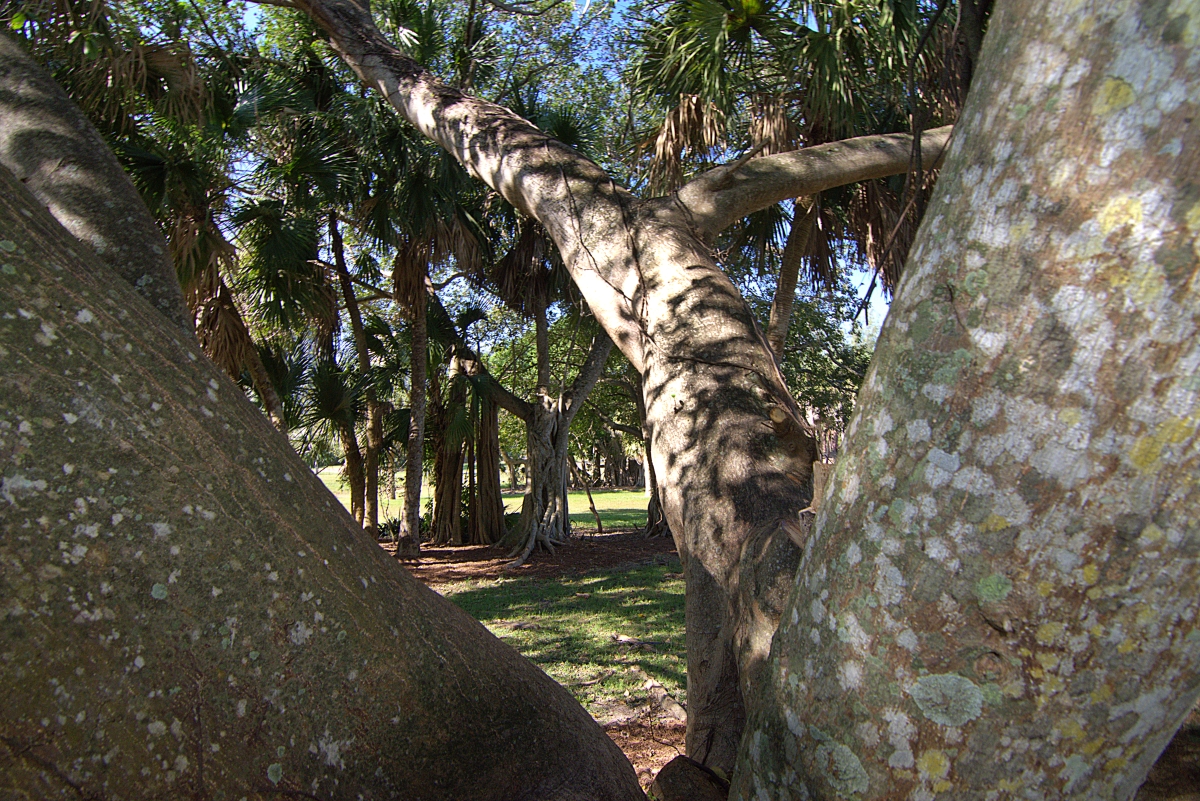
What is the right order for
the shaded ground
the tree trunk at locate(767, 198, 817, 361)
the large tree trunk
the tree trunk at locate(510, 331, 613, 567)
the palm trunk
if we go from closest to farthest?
the tree trunk at locate(767, 198, 817, 361), the palm trunk, the shaded ground, the tree trunk at locate(510, 331, 613, 567), the large tree trunk

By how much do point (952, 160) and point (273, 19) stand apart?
40.7 ft

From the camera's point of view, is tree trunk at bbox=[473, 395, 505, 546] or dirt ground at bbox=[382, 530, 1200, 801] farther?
tree trunk at bbox=[473, 395, 505, 546]

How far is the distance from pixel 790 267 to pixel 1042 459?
25.7 feet

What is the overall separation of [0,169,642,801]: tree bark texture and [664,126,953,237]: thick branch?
1.77 m

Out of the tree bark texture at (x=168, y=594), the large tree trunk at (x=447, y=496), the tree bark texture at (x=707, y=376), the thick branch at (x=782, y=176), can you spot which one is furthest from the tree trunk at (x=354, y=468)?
the tree bark texture at (x=168, y=594)

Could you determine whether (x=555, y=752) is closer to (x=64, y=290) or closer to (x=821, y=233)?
(x=64, y=290)

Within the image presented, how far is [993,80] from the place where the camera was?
121 centimetres

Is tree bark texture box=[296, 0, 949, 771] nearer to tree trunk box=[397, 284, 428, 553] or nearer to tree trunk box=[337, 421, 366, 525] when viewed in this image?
tree trunk box=[397, 284, 428, 553]

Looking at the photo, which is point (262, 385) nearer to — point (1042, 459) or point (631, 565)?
point (631, 565)

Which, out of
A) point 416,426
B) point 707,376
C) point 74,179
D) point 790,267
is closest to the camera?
point 74,179

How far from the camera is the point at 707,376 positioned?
2.34 meters

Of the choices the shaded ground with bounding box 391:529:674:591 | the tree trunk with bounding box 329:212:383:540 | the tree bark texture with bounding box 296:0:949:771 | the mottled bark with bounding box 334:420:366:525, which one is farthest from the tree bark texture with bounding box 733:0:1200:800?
the mottled bark with bounding box 334:420:366:525

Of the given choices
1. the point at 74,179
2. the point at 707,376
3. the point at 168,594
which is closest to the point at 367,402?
the point at 74,179

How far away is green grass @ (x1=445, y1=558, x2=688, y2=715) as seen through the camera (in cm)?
557
